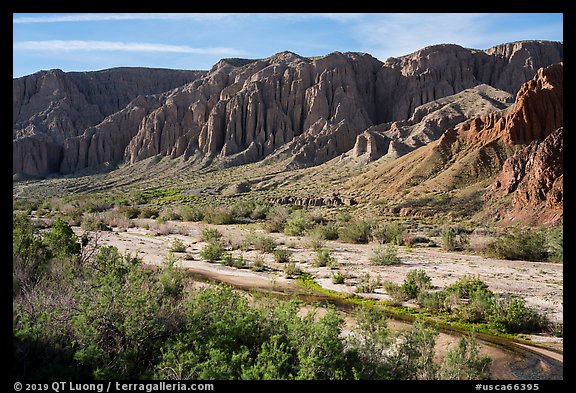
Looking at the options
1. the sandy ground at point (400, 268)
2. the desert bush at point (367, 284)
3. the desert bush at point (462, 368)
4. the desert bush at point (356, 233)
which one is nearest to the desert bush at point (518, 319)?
the sandy ground at point (400, 268)

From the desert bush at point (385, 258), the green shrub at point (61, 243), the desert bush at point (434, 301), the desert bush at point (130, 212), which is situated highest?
the green shrub at point (61, 243)

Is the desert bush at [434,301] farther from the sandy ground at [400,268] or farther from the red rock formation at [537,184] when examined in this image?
the red rock formation at [537,184]

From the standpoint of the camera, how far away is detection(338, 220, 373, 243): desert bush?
25625 mm

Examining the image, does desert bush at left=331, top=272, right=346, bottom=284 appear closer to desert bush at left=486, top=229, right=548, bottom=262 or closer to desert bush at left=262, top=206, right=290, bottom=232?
desert bush at left=486, top=229, right=548, bottom=262

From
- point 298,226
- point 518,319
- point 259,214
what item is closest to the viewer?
point 518,319

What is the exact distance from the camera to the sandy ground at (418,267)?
404 inches

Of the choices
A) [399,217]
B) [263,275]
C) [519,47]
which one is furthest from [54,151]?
[519,47]

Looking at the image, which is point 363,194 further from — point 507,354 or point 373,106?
point 373,106

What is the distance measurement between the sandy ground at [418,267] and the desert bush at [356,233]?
0.81 meters

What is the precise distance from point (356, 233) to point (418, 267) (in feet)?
24.6

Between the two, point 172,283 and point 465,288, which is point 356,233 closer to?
point 465,288

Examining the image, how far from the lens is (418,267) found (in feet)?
60.0

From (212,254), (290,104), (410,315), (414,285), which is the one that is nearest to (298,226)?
(212,254)

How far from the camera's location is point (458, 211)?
32.4 meters
